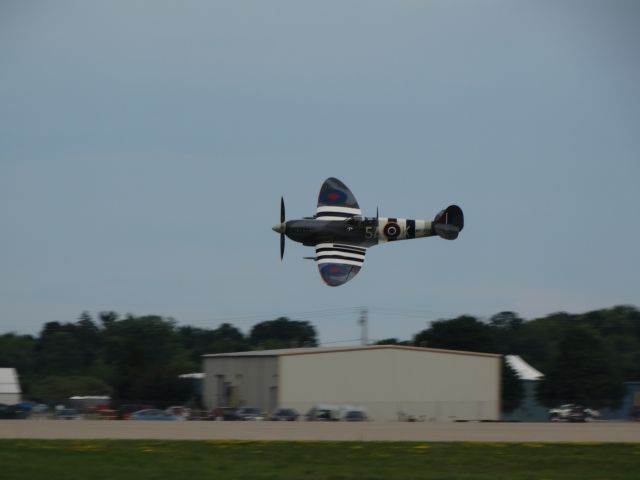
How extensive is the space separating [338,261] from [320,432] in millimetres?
13159

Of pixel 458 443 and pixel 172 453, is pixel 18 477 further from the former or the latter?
pixel 458 443

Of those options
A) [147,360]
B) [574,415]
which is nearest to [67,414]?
[574,415]

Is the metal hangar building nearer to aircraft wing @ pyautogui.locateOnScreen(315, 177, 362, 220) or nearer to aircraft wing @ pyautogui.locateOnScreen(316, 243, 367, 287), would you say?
aircraft wing @ pyautogui.locateOnScreen(315, 177, 362, 220)

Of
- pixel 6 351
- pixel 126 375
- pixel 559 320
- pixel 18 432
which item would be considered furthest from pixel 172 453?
pixel 559 320

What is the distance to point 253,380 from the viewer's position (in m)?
69.2

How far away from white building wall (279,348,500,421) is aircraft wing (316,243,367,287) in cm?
1891

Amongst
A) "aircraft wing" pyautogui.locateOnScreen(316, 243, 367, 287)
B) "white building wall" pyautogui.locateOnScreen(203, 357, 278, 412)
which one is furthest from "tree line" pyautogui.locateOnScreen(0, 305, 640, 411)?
"aircraft wing" pyautogui.locateOnScreen(316, 243, 367, 287)

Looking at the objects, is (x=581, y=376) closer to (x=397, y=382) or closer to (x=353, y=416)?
(x=397, y=382)

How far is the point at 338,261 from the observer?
4994 cm

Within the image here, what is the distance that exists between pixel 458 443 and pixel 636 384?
7307cm

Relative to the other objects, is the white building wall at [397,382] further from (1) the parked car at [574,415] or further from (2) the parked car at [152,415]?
(2) the parked car at [152,415]

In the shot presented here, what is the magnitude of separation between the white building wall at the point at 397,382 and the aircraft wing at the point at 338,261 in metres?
18.9

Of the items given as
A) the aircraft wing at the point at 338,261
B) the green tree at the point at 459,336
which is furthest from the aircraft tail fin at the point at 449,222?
the green tree at the point at 459,336

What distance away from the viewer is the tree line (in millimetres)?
106438
